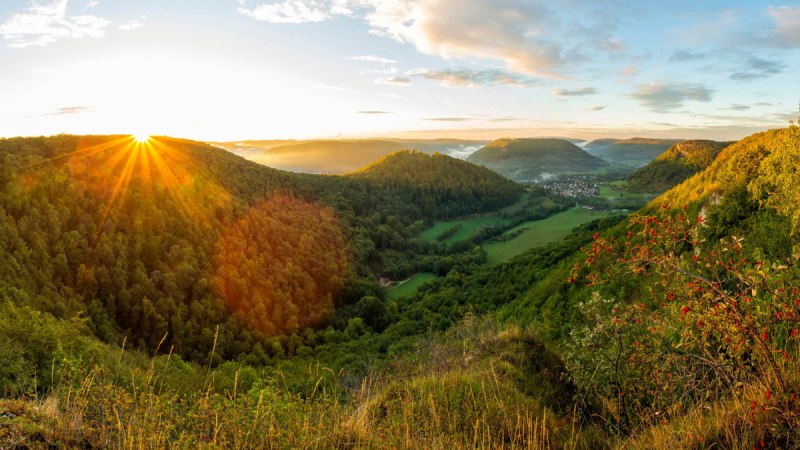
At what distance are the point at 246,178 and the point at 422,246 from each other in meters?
72.5

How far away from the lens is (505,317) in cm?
5409

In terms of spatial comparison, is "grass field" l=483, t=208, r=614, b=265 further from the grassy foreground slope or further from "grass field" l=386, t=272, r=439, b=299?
the grassy foreground slope

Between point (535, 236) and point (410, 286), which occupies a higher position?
point (535, 236)

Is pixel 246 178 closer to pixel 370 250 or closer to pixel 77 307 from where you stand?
pixel 370 250

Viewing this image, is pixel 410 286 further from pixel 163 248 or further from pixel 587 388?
pixel 587 388

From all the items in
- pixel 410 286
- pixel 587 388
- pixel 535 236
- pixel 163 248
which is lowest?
pixel 410 286

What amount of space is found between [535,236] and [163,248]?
134 meters

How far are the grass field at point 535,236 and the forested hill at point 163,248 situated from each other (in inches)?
1989

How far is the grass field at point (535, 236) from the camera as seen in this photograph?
472 feet

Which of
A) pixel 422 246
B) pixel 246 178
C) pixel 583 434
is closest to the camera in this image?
pixel 583 434

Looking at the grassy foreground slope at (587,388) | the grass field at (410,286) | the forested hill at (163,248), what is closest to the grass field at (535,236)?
the grass field at (410,286)

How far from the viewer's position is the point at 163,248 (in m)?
80.2

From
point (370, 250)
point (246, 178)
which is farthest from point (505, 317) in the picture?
point (246, 178)

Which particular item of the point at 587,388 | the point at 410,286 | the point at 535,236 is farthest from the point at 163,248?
the point at 535,236
